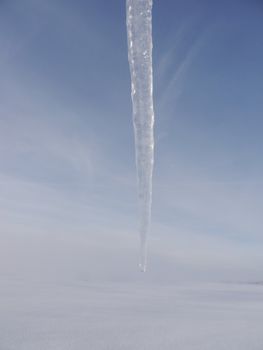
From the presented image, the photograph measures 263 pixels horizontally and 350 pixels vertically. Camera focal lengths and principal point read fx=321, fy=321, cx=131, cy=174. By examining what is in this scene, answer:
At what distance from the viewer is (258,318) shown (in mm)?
14828

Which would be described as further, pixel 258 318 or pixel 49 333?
pixel 258 318

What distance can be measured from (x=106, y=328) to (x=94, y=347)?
2.31m

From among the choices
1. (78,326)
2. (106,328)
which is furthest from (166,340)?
(78,326)

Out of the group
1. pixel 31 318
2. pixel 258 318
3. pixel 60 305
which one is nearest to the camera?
pixel 31 318

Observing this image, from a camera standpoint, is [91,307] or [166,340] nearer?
[166,340]

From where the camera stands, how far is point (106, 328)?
35.6 ft

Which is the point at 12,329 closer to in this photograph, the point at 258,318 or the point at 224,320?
the point at 224,320

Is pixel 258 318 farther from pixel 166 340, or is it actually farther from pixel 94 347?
pixel 94 347

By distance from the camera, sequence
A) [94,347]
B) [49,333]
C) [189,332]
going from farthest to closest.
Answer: [189,332], [49,333], [94,347]

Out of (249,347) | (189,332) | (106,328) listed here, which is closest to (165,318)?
(189,332)

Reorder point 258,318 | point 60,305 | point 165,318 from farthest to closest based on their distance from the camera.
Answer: point 60,305
point 258,318
point 165,318

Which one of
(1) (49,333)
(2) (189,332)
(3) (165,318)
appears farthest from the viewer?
(3) (165,318)

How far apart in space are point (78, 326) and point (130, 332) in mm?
1960

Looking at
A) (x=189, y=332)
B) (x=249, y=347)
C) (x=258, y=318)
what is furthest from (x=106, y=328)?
(x=258, y=318)
